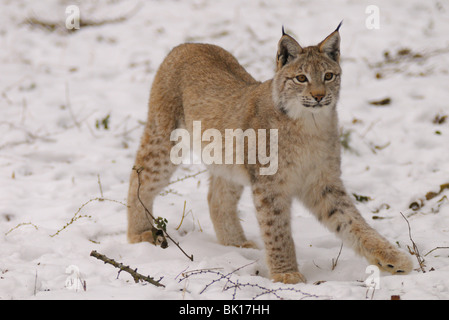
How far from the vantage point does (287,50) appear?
3840 mm

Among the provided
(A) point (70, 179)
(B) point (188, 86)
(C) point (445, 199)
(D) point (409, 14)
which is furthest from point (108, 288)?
(D) point (409, 14)

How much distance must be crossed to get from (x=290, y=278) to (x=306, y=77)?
1301 mm

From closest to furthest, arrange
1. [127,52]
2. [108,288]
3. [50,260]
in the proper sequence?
1. [108,288]
2. [50,260]
3. [127,52]

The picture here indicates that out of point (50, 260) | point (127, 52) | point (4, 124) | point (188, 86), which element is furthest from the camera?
point (127, 52)

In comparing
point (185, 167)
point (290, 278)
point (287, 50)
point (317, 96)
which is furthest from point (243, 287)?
point (185, 167)

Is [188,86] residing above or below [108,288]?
above

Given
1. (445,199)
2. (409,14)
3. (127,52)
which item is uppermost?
(409,14)

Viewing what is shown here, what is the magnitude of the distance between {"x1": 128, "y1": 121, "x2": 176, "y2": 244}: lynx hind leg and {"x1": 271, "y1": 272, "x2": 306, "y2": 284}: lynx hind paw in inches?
49.6

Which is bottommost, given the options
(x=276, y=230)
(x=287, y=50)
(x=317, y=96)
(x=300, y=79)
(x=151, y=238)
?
(x=151, y=238)

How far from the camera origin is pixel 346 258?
3.97 m

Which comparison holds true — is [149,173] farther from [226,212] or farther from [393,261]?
[393,261]

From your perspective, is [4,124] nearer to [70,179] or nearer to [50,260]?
[70,179]
